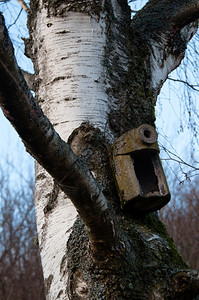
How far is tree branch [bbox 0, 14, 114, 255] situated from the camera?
0.91 metres

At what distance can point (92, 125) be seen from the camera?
61.1 inches

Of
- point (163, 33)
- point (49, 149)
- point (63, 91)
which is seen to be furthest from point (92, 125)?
point (163, 33)

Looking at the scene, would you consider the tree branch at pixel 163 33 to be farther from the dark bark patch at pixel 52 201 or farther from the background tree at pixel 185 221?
the background tree at pixel 185 221

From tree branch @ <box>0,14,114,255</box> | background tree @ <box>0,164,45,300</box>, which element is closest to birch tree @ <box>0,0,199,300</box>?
tree branch @ <box>0,14,114,255</box>

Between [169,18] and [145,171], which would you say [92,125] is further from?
[169,18]

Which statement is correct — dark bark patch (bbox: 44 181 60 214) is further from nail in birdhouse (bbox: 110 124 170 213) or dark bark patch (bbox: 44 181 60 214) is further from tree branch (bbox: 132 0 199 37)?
tree branch (bbox: 132 0 199 37)

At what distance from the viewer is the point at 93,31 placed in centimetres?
178

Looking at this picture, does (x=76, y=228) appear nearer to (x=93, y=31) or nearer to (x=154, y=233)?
(x=154, y=233)

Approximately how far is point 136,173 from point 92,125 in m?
0.24

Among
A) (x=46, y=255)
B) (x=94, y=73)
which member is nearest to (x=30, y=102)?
(x=46, y=255)

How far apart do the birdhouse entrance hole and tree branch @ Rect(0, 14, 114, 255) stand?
34 cm

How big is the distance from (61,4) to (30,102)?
1.01m

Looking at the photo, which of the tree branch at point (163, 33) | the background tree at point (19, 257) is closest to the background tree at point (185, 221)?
the background tree at point (19, 257)

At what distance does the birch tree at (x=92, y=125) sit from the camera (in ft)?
3.54
